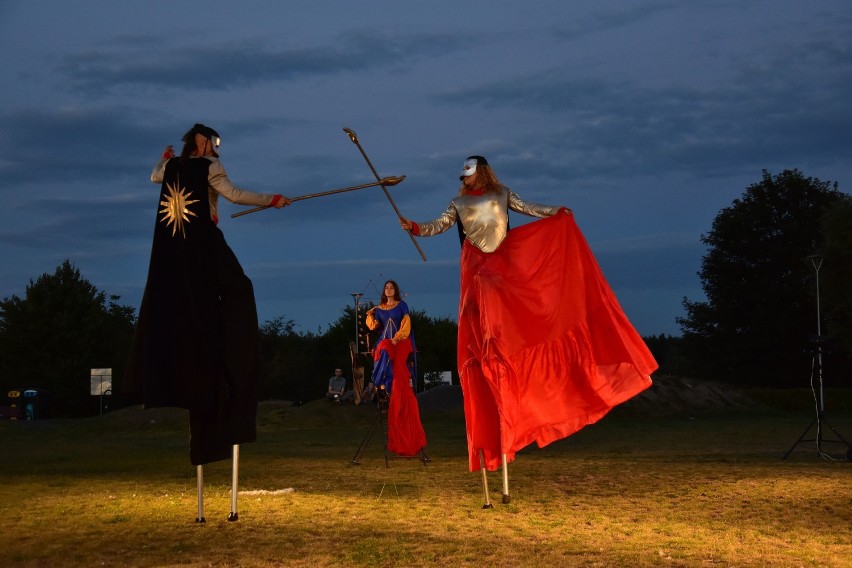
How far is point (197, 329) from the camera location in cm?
746

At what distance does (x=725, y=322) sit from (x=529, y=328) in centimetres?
4459

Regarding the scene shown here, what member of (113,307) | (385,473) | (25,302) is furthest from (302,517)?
(113,307)

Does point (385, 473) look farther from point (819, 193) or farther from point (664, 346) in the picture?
point (664, 346)

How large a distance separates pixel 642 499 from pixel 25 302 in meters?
55.6

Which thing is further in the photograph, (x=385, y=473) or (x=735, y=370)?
(x=735, y=370)

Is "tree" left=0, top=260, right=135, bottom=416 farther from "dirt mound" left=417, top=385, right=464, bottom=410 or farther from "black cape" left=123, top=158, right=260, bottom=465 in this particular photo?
"black cape" left=123, top=158, right=260, bottom=465

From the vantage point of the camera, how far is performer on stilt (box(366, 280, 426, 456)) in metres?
13.2

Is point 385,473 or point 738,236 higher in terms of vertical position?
point 738,236

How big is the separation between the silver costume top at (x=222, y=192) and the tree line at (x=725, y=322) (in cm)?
3594

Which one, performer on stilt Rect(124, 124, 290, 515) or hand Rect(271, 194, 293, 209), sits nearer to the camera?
performer on stilt Rect(124, 124, 290, 515)

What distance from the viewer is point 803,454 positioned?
44.4 feet

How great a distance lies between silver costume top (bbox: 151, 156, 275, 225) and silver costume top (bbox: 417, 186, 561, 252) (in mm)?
1684

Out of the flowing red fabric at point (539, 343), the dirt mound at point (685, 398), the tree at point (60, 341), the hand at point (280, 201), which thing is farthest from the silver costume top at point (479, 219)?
the tree at point (60, 341)

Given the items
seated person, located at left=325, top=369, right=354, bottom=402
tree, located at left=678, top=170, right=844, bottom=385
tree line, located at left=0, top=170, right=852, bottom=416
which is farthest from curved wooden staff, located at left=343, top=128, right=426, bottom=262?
tree, located at left=678, top=170, right=844, bottom=385
